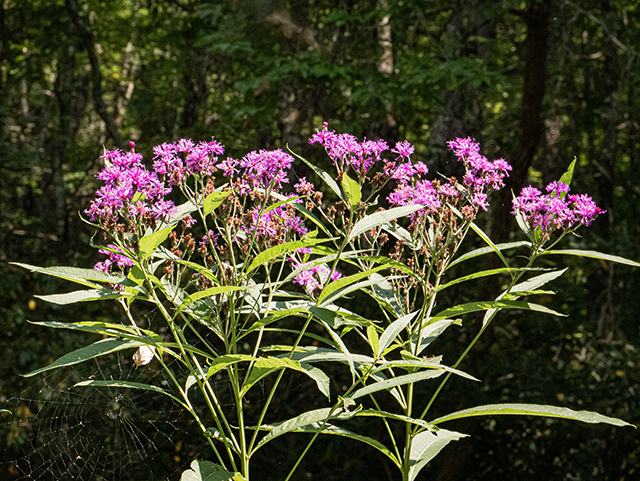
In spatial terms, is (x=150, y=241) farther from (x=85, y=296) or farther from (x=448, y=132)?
(x=448, y=132)

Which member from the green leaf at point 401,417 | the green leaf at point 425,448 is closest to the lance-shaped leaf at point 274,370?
the green leaf at point 401,417

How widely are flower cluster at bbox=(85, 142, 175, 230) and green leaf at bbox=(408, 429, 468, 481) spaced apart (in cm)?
78

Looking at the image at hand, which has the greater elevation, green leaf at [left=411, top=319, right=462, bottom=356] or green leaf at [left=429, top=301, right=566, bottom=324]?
green leaf at [left=429, top=301, right=566, bottom=324]

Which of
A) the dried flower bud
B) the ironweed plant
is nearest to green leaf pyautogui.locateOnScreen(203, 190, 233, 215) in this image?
the ironweed plant

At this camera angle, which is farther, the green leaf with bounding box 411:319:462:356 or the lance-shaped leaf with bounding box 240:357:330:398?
the green leaf with bounding box 411:319:462:356

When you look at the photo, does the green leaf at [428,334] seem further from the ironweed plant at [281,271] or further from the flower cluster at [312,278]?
the flower cluster at [312,278]

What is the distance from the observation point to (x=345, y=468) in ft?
12.3

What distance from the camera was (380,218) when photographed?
1.23 m

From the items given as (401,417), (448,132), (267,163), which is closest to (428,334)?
(401,417)

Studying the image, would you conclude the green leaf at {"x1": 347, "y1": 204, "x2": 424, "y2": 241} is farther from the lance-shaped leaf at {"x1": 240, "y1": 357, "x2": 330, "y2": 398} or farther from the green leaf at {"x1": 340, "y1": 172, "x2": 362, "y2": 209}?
the lance-shaped leaf at {"x1": 240, "y1": 357, "x2": 330, "y2": 398}

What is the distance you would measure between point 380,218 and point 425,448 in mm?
554

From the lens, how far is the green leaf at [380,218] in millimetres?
1181

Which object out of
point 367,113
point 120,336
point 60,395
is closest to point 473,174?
point 120,336

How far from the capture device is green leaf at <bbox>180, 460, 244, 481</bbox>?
118cm
